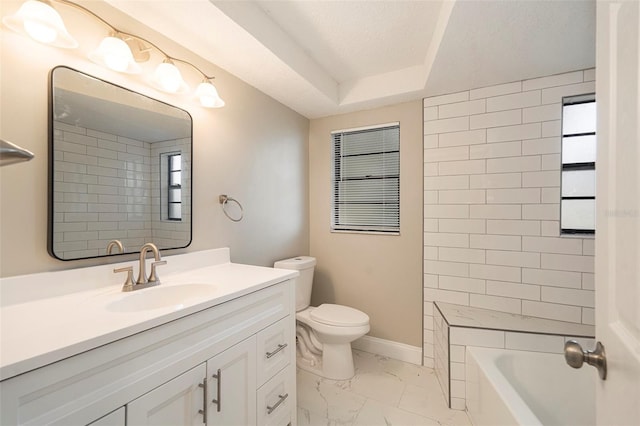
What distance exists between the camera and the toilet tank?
2.18 meters

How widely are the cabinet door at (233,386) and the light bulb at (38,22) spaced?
1.32m

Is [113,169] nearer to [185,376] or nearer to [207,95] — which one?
[207,95]

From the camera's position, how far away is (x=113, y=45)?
1149mm

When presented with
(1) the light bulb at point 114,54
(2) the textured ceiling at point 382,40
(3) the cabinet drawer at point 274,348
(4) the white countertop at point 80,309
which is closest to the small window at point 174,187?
(4) the white countertop at point 80,309

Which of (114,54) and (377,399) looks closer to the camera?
(114,54)

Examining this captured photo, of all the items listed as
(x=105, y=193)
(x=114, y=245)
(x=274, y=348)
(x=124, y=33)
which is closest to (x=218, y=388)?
(x=274, y=348)

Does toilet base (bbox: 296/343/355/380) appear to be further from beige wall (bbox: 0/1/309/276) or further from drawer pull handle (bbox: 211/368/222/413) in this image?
drawer pull handle (bbox: 211/368/222/413)

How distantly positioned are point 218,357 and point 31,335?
0.55 m

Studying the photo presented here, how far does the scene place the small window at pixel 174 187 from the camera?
147 centimetres

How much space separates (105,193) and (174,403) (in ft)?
3.00

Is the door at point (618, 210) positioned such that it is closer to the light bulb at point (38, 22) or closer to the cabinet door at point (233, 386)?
the cabinet door at point (233, 386)

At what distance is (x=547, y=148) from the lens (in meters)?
1.87

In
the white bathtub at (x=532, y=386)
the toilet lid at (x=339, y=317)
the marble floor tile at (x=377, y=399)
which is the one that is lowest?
the marble floor tile at (x=377, y=399)

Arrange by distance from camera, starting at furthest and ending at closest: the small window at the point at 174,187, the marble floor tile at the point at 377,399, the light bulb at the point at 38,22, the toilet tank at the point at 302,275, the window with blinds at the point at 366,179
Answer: the window with blinds at the point at 366,179 → the toilet tank at the point at 302,275 → the marble floor tile at the point at 377,399 → the small window at the point at 174,187 → the light bulb at the point at 38,22
